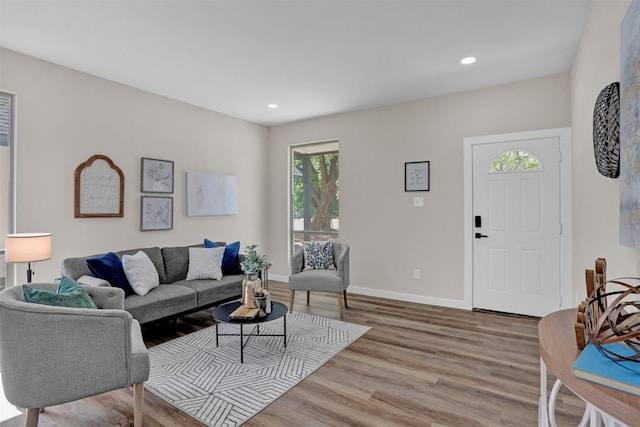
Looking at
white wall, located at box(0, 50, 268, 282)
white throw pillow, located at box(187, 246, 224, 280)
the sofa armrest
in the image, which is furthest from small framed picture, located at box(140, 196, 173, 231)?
the sofa armrest

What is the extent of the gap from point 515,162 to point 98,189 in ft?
15.1

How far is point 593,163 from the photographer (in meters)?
2.29

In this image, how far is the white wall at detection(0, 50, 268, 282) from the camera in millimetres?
3082

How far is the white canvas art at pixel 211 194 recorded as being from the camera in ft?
14.7

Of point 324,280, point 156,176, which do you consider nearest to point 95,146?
point 156,176

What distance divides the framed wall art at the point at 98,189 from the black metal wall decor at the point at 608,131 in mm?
4225

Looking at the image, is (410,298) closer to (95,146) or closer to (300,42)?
(300,42)

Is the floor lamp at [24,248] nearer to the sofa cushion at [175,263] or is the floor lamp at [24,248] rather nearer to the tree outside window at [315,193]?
the sofa cushion at [175,263]

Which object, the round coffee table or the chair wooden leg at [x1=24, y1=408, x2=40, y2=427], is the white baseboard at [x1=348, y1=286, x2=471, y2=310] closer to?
the round coffee table

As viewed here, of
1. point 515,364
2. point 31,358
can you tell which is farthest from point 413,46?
point 31,358

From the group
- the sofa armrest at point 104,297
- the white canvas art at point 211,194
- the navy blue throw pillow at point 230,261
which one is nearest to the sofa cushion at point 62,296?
the sofa armrest at point 104,297

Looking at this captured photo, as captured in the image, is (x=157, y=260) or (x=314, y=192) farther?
(x=314, y=192)

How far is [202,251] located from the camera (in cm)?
383

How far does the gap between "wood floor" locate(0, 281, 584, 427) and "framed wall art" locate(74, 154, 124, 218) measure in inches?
53.7
